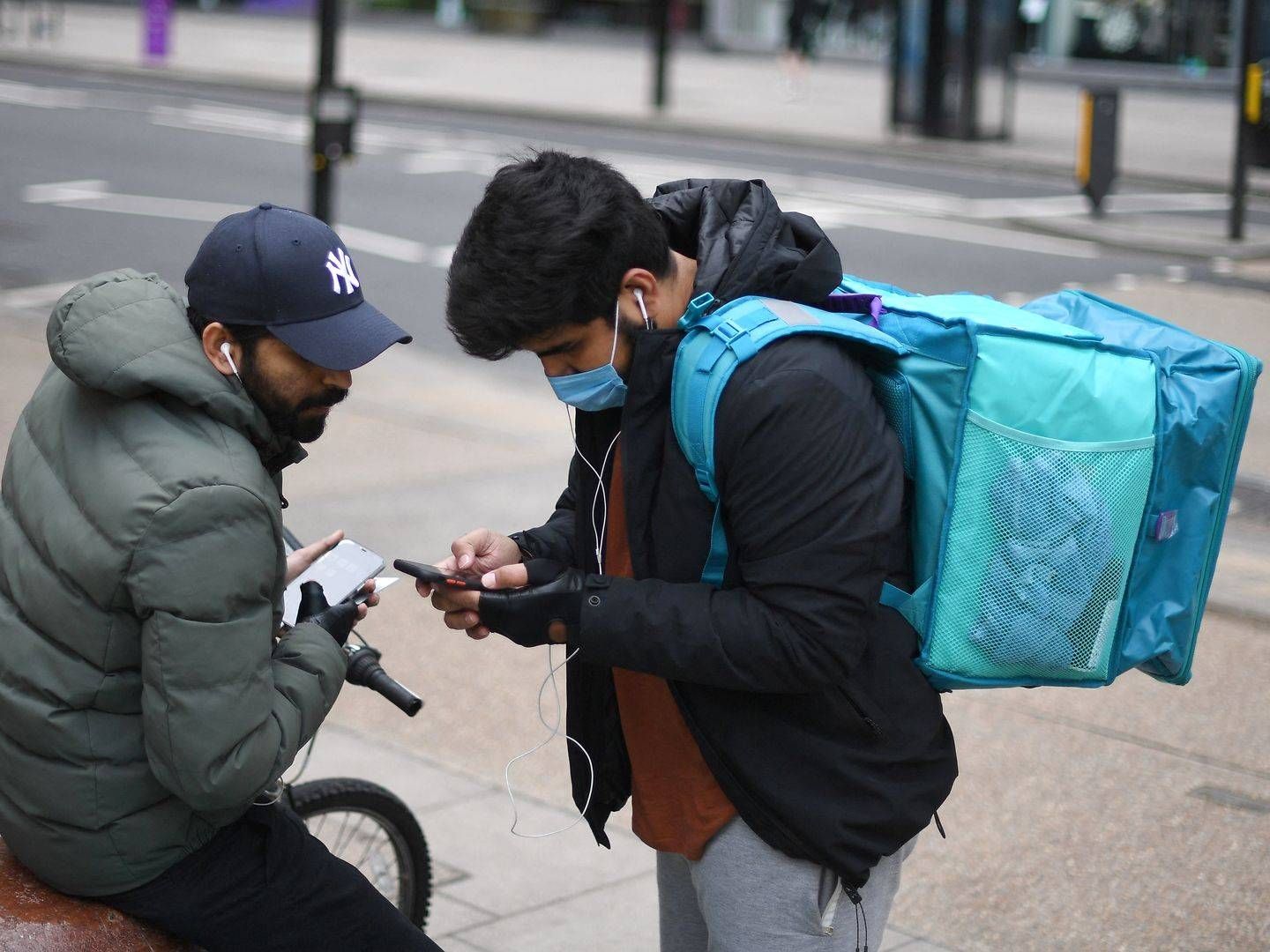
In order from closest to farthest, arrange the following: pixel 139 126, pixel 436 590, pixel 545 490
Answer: pixel 436 590 → pixel 545 490 → pixel 139 126

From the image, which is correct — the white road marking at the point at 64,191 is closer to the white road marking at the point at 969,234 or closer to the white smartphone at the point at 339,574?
the white road marking at the point at 969,234

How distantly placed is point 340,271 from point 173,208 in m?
13.3

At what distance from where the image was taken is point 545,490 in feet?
25.3

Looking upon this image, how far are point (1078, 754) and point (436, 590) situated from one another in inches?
121

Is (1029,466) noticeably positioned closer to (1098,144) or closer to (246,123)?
(1098,144)

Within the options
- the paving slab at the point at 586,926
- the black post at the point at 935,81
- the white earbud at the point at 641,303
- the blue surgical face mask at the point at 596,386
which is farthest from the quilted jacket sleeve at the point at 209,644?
the black post at the point at 935,81

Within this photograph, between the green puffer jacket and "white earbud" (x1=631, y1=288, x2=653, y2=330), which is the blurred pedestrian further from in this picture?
the green puffer jacket

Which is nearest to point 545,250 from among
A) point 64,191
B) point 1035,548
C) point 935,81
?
point 1035,548

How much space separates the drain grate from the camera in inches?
191

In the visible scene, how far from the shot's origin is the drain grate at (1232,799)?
486 cm

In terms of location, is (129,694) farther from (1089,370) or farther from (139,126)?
(139,126)

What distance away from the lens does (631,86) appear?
28.4m

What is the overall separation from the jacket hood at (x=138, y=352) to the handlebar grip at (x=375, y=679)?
540mm

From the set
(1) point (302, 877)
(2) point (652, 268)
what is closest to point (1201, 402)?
(2) point (652, 268)
